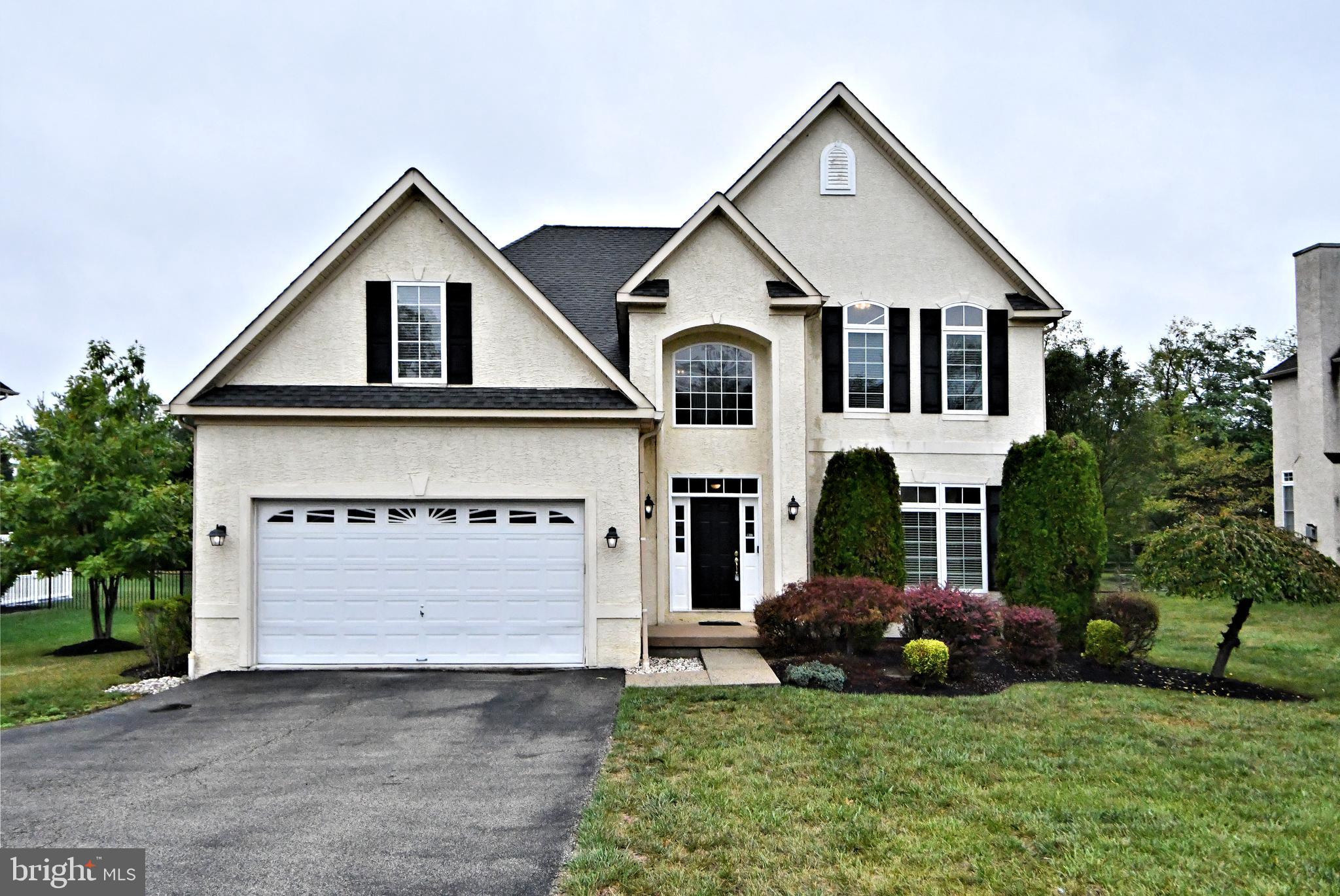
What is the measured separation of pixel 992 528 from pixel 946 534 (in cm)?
84

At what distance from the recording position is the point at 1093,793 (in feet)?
19.1

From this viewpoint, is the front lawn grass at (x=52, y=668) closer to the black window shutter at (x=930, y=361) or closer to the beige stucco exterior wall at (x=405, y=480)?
the beige stucco exterior wall at (x=405, y=480)

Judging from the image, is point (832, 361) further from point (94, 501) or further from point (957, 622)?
point (94, 501)

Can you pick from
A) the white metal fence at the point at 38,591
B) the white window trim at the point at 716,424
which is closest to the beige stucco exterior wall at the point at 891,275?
the white window trim at the point at 716,424

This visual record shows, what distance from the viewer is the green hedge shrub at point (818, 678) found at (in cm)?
976

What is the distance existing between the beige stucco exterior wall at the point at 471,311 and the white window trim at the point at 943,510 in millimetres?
6424

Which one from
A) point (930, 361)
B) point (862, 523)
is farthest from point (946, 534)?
point (930, 361)

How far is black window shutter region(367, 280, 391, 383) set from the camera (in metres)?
11.4

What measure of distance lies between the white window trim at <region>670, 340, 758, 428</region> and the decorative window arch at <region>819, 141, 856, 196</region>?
363 cm

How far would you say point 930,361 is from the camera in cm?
1444

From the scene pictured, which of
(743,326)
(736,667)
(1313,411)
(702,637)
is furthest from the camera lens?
(1313,411)

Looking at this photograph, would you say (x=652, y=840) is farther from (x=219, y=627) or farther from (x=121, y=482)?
(x=121, y=482)

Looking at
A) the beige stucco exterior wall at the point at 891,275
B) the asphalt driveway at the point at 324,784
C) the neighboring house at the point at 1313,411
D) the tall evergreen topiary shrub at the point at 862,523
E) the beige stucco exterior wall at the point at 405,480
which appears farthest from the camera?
the neighboring house at the point at 1313,411

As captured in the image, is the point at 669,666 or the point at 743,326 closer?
the point at 669,666
